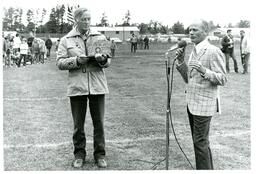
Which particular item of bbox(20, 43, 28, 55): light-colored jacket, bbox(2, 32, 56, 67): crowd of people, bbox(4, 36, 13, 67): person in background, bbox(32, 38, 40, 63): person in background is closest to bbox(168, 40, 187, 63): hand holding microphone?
bbox(2, 32, 56, 67): crowd of people

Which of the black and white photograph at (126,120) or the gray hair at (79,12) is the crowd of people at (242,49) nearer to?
the black and white photograph at (126,120)


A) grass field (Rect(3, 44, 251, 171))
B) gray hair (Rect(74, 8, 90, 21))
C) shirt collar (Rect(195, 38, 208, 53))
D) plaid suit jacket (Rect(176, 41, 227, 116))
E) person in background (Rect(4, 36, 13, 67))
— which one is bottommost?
grass field (Rect(3, 44, 251, 171))

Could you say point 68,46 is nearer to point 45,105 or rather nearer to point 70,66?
point 70,66

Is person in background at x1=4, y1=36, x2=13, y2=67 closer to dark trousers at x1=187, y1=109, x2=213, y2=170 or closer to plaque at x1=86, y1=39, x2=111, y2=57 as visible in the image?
plaque at x1=86, y1=39, x2=111, y2=57

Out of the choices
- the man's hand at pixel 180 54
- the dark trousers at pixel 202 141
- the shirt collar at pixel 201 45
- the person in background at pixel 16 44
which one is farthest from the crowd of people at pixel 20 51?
the dark trousers at pixel 202 141

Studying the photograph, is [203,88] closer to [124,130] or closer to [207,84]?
[207,84]

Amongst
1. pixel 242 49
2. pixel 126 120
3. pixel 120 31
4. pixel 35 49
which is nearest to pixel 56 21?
pixel 35 49

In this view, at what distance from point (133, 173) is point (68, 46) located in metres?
1.81

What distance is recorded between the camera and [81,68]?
4891mm

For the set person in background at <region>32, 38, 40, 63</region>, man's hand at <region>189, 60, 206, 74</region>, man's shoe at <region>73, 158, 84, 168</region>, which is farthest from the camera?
person in background at <region>32, 38, 40, 63</region>

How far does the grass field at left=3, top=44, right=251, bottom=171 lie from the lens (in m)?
5.30

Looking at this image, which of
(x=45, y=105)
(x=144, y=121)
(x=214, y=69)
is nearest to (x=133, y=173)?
(x=214, y=69)

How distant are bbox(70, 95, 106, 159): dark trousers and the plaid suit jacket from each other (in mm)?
1317

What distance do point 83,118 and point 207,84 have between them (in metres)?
1.75
